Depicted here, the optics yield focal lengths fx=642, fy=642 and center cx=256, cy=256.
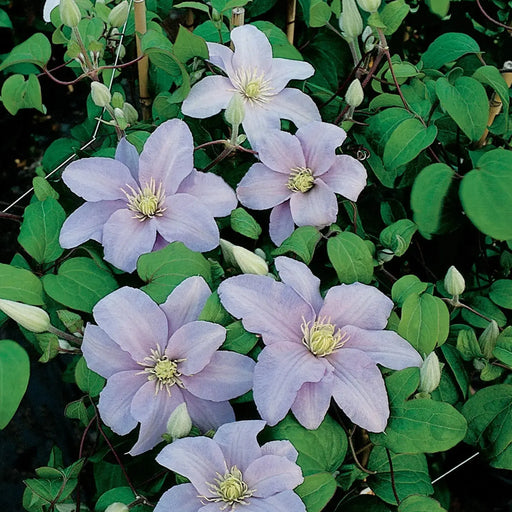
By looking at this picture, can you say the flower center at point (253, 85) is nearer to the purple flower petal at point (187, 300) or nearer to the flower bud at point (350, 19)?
the flower bud at point (350, 19)

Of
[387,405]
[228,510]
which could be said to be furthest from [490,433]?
[228,510]

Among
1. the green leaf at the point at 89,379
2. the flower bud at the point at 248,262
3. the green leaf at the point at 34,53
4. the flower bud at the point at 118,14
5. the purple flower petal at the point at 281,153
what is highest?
the flower bud at the point at 118,14

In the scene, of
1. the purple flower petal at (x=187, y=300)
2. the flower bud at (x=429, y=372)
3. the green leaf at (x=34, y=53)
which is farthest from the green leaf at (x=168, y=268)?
the green leaf at (x=34, y=53)

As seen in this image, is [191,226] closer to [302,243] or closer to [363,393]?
[302,243]

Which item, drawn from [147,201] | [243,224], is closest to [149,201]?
[147,201]

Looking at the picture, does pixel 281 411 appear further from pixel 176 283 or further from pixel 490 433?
pixel 490 433

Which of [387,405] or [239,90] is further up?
[239,90]
